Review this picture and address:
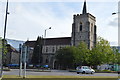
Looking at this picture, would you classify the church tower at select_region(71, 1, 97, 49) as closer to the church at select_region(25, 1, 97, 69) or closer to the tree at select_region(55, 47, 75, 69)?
the church at select_region(25, 1, 97, 69)

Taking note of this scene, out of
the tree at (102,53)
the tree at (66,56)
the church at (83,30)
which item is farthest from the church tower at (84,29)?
the tree at (102,53)

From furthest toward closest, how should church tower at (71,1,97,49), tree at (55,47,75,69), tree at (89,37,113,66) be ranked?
church tower at (71,1,97,49), tree at (55,47,75,69), tree at (89,37,113,66)

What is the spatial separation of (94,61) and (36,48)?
134 ft

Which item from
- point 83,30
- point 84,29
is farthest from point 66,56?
point 84,29

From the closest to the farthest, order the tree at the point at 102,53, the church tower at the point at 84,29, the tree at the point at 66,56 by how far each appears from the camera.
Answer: the tree at the point at 102,53, the tree at the point at 66,56, the church tower at the point at 84,29

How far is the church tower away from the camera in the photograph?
300 feet

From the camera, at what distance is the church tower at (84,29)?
300 ft

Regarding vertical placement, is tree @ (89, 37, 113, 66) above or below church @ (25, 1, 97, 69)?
below

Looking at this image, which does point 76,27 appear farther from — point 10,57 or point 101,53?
point 10,57

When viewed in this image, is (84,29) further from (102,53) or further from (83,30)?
(102,53)

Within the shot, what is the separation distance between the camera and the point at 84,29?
92.8 meters

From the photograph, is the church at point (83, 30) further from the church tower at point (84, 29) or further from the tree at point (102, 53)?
the tree at point (102, 53)

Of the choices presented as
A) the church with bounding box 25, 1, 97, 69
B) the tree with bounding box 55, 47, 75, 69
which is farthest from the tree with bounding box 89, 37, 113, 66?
the church with bounding box 25, 1, 97, 69


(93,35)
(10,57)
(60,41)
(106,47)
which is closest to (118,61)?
(106,47)
